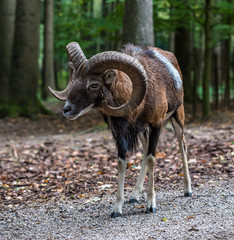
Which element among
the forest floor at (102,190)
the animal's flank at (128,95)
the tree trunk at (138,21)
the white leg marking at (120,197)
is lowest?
the forest floor at (102,190)

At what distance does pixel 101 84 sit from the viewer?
499cm

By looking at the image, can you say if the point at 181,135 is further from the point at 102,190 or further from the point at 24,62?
the point at 24,62

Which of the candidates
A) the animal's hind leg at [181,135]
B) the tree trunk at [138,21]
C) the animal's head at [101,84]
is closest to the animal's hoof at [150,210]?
the animal's hind leg at [181,135]

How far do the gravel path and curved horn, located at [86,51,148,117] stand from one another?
1.52 metres

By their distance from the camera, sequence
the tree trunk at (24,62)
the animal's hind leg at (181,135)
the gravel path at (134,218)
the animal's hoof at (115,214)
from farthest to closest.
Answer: the tree trunk at (24,62)
the animal's hind leg at (181,135)
the animal's hoof at (115,214)
the gravel path at (134,218)

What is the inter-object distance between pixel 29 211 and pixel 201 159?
3.90 metres

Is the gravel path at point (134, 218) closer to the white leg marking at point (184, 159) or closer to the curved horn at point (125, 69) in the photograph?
the white leg marking at point (184, 159)

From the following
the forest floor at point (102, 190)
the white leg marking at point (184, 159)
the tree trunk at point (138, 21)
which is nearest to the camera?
the forest floor at point (102, 190)

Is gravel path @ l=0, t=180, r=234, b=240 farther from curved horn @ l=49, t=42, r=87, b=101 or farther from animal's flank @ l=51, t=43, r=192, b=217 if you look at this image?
curved horn @ l=49, t=42, r=87, b=101

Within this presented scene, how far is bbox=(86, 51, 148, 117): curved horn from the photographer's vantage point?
4.80 m

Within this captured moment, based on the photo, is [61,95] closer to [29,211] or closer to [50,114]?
[29,211]

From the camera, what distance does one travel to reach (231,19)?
15.2 meters

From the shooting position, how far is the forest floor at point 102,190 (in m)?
4.78

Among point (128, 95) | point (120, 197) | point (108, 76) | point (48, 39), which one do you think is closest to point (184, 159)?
point (120, 197)
